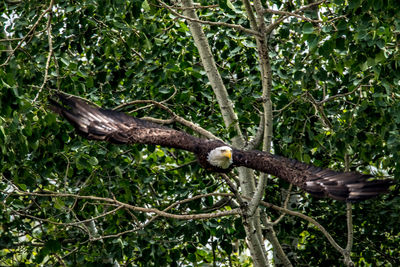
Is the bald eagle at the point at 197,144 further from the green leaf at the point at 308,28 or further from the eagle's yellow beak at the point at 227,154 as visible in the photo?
the green leaf at the point at 308,28

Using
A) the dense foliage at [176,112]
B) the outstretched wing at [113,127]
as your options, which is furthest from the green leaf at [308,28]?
the outstretched wing at [113,127]

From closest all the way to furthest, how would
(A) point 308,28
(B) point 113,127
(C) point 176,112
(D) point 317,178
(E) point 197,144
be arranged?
(A) point 308,28
(D) point 317,178
(B) point 113,127
(E) point 197,144
(C) point 176,112

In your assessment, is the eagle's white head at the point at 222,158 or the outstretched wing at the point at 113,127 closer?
the outstretched wing at the point at 113,127

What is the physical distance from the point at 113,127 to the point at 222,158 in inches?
38.7

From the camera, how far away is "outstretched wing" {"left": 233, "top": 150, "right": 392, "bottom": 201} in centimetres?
473

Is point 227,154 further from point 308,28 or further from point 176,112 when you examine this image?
point 308,28

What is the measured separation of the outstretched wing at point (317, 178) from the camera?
4734mm

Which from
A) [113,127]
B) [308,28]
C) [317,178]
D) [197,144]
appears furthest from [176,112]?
[308,28]

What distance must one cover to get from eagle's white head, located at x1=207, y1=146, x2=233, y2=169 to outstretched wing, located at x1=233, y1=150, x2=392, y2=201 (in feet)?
0.21

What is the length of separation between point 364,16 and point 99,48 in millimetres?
3391

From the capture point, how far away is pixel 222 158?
18.9 ft

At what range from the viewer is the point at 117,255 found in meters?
6.20

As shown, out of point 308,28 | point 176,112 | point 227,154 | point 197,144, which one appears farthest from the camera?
point 176,112

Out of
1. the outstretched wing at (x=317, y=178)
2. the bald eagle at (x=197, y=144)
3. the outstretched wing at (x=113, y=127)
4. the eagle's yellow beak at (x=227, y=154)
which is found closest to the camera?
the outstretched wing at (x=317, y=178)
